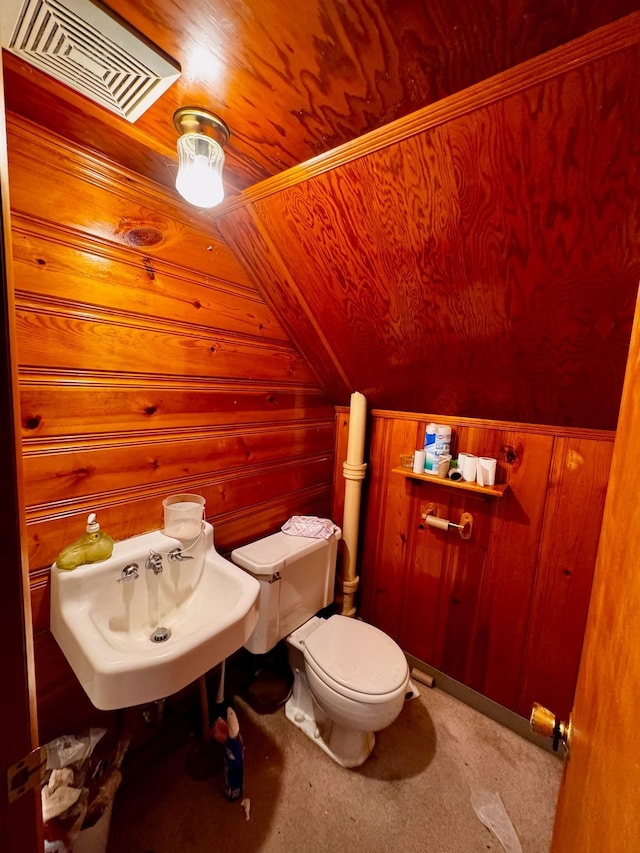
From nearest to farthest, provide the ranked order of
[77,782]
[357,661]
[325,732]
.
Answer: [77,782] → [357,661] → [325,732]

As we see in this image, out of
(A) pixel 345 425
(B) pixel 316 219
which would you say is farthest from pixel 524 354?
(A) pixel 345 425

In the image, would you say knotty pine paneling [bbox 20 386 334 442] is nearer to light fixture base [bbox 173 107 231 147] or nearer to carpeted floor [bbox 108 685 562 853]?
light fixture base [bbox 173 107 231 147]

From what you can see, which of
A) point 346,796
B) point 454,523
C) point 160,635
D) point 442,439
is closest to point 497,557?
point 454,523

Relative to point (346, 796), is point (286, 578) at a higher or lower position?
higher

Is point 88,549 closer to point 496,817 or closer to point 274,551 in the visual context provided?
point 274,551

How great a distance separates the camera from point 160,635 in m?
1.16

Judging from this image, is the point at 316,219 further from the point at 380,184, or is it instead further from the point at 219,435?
the point at 219,435

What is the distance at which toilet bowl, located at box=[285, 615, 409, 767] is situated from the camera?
1.27 metres

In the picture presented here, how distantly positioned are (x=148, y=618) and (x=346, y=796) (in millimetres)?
1032

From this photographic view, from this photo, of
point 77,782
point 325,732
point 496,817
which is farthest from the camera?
point 325,732

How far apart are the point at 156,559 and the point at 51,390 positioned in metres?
0.64

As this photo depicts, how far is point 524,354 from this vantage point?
1.30 m

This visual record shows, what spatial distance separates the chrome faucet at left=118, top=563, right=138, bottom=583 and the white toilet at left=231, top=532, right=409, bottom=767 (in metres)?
0.47

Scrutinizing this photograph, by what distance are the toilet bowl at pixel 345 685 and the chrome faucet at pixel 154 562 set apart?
0.74 metres
